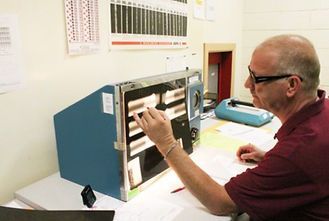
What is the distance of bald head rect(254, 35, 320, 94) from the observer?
0.99m

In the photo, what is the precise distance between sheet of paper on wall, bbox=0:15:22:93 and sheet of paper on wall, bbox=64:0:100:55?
24 centimetres

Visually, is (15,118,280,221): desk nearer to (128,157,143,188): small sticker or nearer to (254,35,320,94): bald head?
(128,157,143,188): small sticker

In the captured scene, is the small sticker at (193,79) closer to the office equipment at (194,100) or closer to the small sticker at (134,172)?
the office equipment at (194,100)

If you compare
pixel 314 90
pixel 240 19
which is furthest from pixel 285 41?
pixel 240 19

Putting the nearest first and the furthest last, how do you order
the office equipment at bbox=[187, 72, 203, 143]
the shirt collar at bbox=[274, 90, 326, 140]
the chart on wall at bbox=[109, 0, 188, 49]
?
the shirt collar at bbox=[274, 90, 326, 140] < the office equipment at bbox=[187, 72, 203, 143] < the chart on wall at bbox=[109, 0, 188, 49]

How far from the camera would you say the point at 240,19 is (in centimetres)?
289

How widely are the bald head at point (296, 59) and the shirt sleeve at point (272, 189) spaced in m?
0.29

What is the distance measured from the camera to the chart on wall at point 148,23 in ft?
5.20

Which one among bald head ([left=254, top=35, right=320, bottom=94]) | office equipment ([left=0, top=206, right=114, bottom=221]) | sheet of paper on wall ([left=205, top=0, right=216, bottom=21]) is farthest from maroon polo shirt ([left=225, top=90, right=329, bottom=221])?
sheet of paper on wall ([left=205, top=0, right=216, bottom=21])

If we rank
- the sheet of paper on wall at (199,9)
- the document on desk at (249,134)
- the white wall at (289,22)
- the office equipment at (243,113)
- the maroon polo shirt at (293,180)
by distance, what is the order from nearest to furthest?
the maroon polo shirt at (293,180)
the document on desk at (249,134)
the office equipment at (243,113)
the sheet of paper on wall at (199,9)
the white wall at (289,22)

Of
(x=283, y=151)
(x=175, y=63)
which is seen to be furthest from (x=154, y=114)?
(x=175, y=63)

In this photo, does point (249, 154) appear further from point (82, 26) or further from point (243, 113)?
point (82, 26)

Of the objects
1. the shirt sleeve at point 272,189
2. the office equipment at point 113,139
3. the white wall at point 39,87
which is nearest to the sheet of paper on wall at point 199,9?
the white wall at point 39,87

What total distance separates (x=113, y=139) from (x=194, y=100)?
0.59 metres
